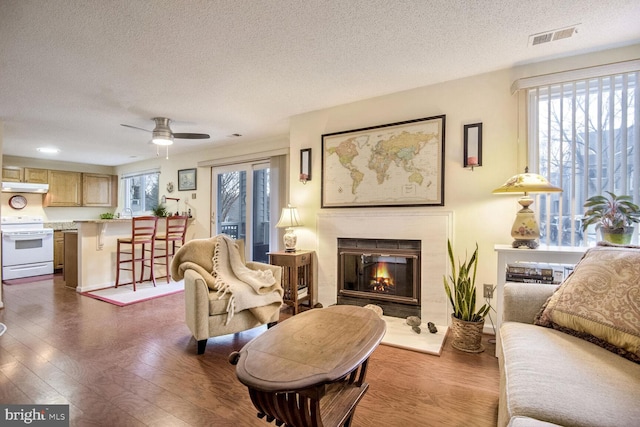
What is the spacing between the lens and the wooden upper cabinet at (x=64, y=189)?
620 centimetres

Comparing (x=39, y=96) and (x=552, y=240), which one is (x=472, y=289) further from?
(x=39, y=96)

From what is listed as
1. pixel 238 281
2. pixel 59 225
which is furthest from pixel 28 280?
pixel 238 281

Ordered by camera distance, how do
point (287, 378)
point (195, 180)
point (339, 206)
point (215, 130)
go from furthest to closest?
1. point (195, 180)
2. point (215, 130)
3. point (339, 206)
4. point (287, 378)

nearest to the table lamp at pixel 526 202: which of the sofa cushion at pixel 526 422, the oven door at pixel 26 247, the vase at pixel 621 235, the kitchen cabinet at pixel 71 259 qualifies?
the vase at pixel 621 235

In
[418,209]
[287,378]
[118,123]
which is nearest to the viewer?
[287,378]

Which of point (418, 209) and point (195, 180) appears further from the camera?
point (195, 180)

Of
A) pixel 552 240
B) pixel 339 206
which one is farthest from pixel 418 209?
pixel 552 240

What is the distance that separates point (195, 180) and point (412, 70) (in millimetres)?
4520

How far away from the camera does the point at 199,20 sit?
1.92m

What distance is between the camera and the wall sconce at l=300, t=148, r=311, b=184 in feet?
11.9

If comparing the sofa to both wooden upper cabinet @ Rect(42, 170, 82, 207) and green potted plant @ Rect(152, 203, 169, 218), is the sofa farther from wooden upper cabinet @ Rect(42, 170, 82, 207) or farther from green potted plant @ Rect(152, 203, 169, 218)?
wooden upper cabinet @ Rect(42, 170, 82, 207)

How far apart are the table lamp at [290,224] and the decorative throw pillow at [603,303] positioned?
2.37 m

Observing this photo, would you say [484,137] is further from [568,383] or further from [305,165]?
[568,383]

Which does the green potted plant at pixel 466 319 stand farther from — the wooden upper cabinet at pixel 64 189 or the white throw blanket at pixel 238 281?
the wooden upper cabinet at pixel 64 189
